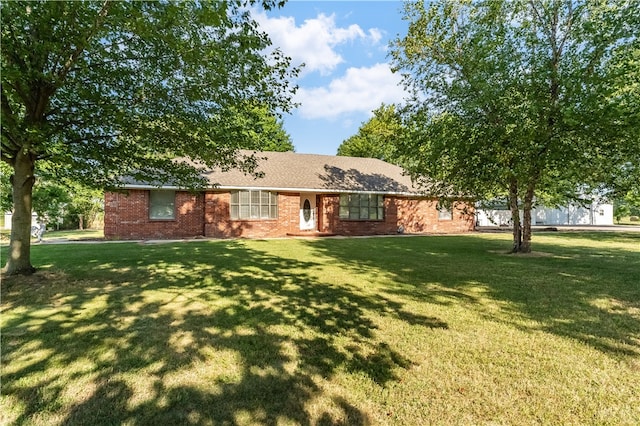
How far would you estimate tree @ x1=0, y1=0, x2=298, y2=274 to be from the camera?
15.5ft

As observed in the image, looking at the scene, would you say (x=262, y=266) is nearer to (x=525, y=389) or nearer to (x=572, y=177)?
(x=525, y=389)

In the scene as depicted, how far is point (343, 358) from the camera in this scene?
11.3ft

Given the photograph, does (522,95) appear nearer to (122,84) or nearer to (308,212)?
(122,84)

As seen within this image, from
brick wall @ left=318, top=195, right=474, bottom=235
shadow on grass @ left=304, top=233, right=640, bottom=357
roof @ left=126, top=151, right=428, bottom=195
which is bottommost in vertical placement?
shadow on grass @ left=304, top=233, right=640, bottom=357

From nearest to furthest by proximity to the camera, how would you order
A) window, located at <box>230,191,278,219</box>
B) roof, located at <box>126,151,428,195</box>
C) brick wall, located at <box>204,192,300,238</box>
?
brick wall, located at <box>204,192,300,238</box> → window, located at <box>230,191,278,219</box> → roof, located at <box>126,151,428,195</box>

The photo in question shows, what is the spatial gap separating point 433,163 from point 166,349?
10.1m

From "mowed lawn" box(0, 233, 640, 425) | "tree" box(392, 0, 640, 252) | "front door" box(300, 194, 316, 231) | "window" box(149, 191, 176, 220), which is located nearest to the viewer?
"mowed lawn" box(0, 233, 640, 425)

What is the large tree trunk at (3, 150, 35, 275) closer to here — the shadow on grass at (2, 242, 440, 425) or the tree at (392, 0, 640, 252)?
the shadow on grass at (2, 242, 440, 425)

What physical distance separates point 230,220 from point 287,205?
10.5ft

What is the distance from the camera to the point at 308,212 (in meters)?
21.2

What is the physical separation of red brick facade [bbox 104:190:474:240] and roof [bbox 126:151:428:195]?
0.76 meters

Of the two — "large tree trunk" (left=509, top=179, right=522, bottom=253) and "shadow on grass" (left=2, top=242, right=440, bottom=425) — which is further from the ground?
"large tree trunk" (left=509, top=179, right=522, bottom=253)

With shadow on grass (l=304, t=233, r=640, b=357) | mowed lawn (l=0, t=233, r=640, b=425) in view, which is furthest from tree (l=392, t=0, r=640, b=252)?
mowed lawn (l=0, t=233, r=640, b=425)

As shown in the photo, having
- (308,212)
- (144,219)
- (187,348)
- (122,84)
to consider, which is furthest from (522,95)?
(144,219)
